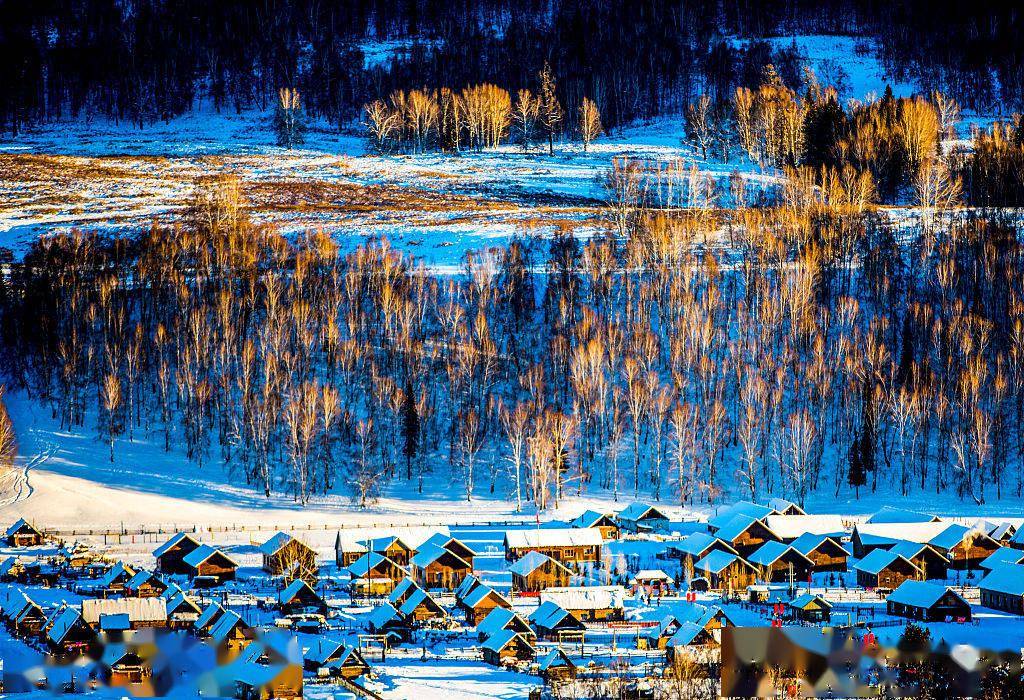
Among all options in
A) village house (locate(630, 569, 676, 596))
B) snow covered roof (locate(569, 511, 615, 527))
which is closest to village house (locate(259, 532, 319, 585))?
village house (locate(630, 569, 676, 596))

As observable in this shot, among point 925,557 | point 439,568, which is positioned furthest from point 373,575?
point 925,557

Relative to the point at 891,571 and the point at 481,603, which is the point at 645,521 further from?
the point at 481,603

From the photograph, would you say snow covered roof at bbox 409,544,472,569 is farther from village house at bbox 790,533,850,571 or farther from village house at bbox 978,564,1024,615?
village house at bbox 978,564,1024,615

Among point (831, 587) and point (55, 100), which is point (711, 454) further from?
point (55, 100)

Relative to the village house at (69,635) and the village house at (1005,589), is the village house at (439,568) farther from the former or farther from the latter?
the village house at (1005,589)

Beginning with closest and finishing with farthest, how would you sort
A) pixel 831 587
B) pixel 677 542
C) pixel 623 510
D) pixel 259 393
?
1. pixel 831 587
2. pixel 677 542
3. pixel 623 510
4. pixel 259 393

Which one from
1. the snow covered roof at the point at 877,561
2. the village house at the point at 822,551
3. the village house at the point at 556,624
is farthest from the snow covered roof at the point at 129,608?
the snow covered roof at the point at 877,561

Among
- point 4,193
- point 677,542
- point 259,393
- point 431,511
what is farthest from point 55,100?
point 677,542

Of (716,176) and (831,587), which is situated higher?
(716,176)
